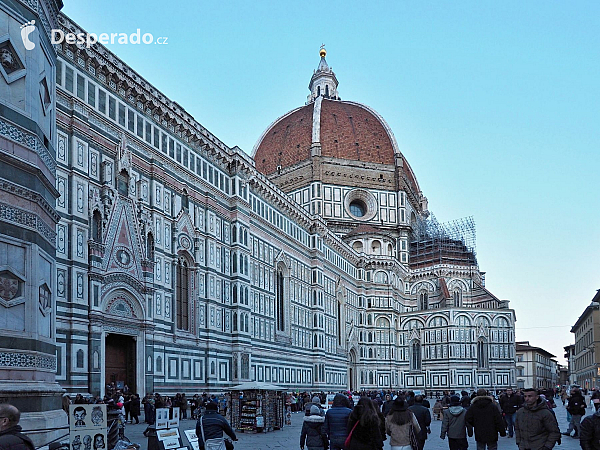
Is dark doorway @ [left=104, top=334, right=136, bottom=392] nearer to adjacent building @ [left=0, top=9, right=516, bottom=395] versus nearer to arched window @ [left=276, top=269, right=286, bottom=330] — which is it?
adjacent building @ [left=0, top=9, right=516, bottom=395]

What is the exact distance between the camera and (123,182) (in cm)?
3612

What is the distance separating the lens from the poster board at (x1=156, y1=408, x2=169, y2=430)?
44.1 ft

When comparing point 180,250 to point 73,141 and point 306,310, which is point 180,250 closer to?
point 73,141

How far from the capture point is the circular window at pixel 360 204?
97875 mm

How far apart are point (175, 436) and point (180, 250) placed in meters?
27.9

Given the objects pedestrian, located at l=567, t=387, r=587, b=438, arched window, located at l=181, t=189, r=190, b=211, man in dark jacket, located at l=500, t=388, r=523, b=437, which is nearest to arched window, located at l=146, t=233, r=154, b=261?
arched window, located at l=181, t=189, r=190, b=211

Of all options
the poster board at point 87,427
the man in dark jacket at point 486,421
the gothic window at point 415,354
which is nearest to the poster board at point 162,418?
the poster board at point 87,427

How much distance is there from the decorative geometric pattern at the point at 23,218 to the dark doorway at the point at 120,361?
19.7 meters

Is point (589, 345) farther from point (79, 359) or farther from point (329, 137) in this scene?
point (79, 359)

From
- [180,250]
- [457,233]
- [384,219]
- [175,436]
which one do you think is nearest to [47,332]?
[175,436]

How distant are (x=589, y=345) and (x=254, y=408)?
68.2 m

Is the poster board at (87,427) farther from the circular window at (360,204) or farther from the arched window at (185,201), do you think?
the circular window at (360,204)

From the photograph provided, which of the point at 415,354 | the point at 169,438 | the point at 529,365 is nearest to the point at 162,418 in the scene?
the point at 169,438

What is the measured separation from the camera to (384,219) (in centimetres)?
9856
